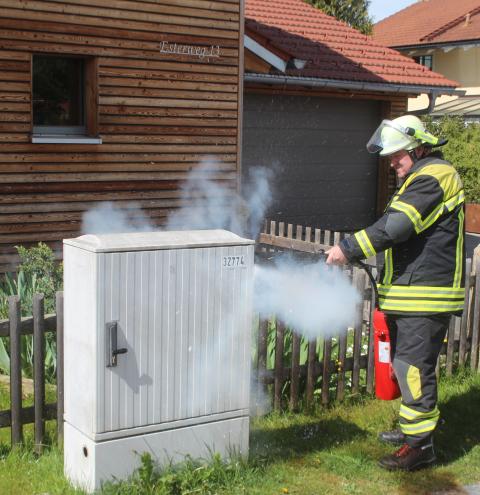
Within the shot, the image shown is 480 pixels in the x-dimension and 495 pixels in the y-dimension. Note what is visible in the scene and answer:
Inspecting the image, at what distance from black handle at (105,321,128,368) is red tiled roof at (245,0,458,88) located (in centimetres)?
955

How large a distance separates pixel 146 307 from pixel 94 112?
5.82 metres

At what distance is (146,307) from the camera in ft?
12.2

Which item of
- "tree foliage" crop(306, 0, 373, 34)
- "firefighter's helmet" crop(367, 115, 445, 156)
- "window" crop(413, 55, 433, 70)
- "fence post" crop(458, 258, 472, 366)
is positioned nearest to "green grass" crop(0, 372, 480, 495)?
"fence post" crop(458, 258, 472, 366)

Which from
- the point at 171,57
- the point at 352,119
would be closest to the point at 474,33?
the point at 352,119

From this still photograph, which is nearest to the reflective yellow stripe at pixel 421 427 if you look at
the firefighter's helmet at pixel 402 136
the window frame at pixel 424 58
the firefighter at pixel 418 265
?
the firefighter at pixel 418 265

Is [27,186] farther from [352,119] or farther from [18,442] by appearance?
[352,119]

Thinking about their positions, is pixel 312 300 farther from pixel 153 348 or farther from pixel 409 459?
pixel 153 348

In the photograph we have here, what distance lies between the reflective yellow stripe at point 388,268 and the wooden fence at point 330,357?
956mm

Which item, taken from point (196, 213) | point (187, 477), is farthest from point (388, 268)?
point (196, 213)

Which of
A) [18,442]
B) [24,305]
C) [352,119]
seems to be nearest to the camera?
[18,442]

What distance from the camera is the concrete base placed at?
145 inches

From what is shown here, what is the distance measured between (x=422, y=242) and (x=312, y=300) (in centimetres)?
183

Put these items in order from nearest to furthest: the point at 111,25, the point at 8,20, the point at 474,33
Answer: the point at 8,20
the point at 111,25
the point at 474,33

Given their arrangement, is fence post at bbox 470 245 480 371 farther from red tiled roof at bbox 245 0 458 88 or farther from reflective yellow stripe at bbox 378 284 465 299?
red tiled roof at bbox 245 0 458 88
